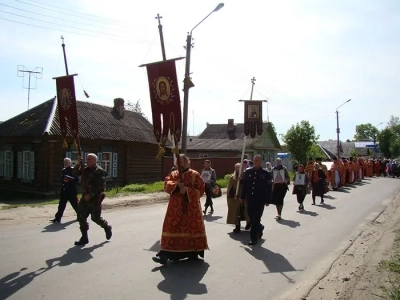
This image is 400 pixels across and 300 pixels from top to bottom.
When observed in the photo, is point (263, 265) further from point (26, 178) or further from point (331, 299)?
point (26, 178)

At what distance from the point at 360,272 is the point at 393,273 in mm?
450

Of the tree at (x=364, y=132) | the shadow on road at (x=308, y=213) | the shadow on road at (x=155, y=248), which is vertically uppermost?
the tree at (x=364, y=132)

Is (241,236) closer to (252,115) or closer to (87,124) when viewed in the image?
(252,115)

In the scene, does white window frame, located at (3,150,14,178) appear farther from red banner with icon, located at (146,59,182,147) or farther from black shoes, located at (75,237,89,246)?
red banner with icon, located at (146,59,182,147)

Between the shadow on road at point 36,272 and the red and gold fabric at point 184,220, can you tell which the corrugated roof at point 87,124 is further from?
the red and gold fabric at point 184,220

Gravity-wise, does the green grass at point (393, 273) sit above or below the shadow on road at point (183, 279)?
above

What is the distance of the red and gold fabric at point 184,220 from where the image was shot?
6184 millimetres

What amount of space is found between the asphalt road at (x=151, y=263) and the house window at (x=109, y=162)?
12610mm

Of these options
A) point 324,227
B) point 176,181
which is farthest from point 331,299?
point 324,227

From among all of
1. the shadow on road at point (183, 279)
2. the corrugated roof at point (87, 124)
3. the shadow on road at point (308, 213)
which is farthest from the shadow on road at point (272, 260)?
the corrugated roof at point (87, 124)

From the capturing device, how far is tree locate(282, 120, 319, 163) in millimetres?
40000

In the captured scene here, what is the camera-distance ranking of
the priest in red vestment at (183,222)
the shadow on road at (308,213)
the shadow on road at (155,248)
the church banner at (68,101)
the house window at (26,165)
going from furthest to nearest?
1. the house window at (26,165)
2. the shadow on road at (308,213)
3. the church banner at (68,101)
4. the shadow on road at (155,248)
5. the priest in red vestment at (183,222)

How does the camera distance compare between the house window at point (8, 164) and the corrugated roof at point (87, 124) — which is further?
the house window at point (8, 164)

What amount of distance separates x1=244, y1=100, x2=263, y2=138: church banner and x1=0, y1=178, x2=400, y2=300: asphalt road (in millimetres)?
2524
